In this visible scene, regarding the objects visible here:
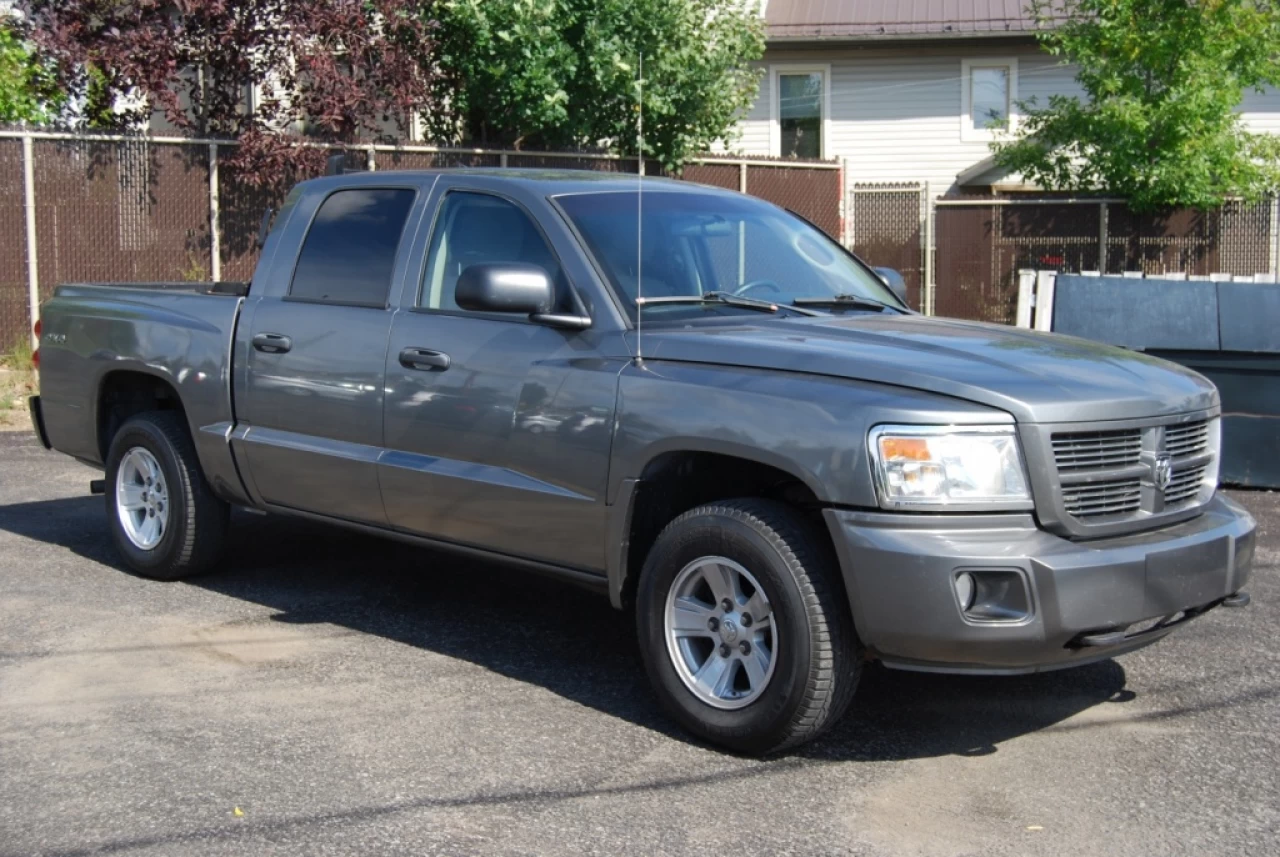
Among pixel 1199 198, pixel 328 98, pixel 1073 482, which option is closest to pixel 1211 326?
pixel 1073 482

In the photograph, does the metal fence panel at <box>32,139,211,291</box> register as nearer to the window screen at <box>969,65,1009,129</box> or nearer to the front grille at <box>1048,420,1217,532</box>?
the front grille at <box>1048,420,1217,532</box>

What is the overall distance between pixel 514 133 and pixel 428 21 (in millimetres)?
1874

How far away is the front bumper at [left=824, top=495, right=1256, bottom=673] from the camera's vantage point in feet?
14.6

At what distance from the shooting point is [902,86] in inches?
1084

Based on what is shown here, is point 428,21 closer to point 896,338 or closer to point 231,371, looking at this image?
point 231,371

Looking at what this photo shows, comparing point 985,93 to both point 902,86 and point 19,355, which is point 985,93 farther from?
point 19,355

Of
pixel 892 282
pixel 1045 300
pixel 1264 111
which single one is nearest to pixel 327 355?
pixel 892 282

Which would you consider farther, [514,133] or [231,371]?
[514,133]

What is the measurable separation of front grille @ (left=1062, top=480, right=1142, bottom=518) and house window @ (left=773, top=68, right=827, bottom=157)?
2355 cm

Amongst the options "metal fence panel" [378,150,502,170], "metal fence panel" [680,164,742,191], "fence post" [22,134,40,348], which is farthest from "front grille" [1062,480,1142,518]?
"metal fence panel" [680,164,742,191]

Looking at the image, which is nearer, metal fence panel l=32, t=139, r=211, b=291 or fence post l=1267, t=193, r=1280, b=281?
metal fence panel l=32, t=139, r=211, b=291

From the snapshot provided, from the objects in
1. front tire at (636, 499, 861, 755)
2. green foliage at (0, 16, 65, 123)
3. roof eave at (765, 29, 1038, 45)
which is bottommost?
front tire at (636, 499, 861, 755)

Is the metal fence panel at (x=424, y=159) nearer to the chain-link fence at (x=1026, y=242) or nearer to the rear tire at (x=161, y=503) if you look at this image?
the chain-link fence at (x=1026, y=242)

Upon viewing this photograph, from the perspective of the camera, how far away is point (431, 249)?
243 inches
